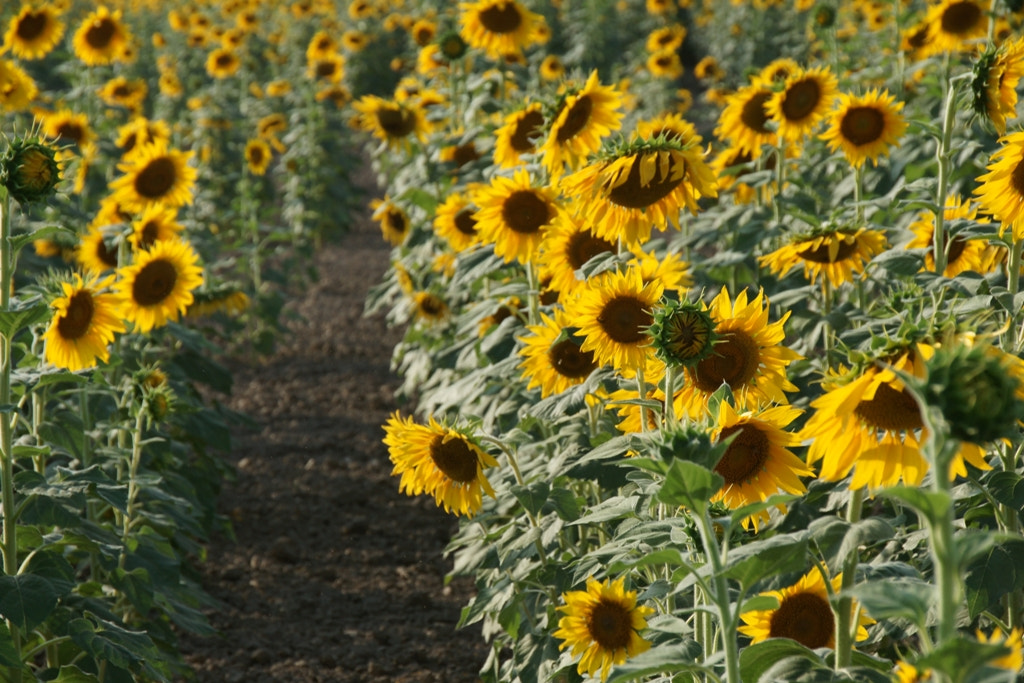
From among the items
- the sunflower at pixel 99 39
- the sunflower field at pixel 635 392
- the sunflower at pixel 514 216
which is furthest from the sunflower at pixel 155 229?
the sunflower at pixel 99 39

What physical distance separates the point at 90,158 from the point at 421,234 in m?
2.36

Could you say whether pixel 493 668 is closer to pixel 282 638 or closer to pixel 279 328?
pixel 282 638

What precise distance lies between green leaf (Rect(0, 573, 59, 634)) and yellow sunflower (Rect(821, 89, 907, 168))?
269cm

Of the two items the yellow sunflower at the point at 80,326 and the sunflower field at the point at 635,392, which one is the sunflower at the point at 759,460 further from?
the yellow sunflower at the point at 80,326

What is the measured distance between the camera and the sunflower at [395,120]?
227 inches

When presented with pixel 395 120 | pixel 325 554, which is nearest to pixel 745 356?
pixel 325 554

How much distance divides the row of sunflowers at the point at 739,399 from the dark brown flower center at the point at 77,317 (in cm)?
105

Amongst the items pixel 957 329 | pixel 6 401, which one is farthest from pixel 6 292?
pixel 957 329

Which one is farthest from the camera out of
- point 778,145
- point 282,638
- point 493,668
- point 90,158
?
point 90,158

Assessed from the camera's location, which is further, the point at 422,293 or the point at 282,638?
the point at 422,293

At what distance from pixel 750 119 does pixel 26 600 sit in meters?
3.04

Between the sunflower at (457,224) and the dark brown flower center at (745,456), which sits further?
the sunflower at (457,224)

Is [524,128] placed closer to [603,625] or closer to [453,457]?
[453,457]

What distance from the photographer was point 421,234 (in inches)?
211
